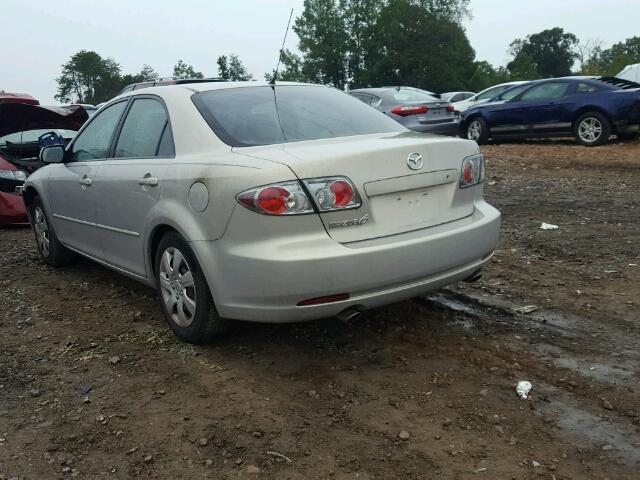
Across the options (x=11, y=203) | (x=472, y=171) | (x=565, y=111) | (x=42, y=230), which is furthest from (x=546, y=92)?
(x=42, y=230)

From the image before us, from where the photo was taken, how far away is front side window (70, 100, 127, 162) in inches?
189

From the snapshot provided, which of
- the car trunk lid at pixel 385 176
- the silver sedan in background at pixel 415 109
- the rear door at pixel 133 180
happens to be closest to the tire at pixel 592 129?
the silver sedan in background at pixel 415 109

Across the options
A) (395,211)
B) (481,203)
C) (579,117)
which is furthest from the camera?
(579,117)

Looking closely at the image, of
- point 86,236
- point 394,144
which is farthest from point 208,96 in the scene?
point 86,236

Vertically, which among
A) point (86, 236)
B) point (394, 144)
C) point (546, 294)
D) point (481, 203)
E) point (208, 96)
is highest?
point (208, 96)

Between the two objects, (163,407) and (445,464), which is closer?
(445,464)

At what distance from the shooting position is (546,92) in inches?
525

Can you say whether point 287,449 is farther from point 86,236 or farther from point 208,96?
point 86,236

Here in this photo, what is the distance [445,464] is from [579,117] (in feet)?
37.8

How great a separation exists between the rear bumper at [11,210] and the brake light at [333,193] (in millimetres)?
5966

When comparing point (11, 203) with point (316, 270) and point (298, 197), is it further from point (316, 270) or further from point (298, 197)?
point (316, 270)

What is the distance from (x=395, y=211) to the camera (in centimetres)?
340

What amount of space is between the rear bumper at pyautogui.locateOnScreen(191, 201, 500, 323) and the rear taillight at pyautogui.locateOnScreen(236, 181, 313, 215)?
13cm

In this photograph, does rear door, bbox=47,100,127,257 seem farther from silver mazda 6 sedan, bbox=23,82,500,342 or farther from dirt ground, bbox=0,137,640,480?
dirt ground, bbox=0,137,640,480
